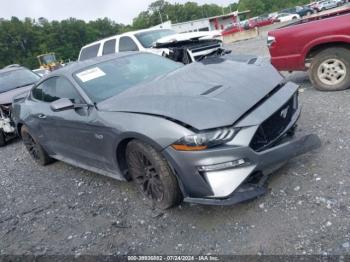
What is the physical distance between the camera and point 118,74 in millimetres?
4246

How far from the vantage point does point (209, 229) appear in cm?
309

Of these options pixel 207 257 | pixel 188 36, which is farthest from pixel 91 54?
pixel 207 257

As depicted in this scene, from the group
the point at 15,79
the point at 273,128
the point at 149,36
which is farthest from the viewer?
the point at 149,36

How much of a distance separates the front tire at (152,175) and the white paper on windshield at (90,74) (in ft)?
3.94

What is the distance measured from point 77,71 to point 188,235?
97.1 inches

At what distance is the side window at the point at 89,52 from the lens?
11.0 meters

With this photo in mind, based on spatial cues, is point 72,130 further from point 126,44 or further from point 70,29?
point 70,29

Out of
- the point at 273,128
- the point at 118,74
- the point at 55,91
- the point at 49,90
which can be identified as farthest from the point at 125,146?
the point at 49,90

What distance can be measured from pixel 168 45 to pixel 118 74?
4889 millimetres

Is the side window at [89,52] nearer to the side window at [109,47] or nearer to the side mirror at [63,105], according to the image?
the side window at [109,47]

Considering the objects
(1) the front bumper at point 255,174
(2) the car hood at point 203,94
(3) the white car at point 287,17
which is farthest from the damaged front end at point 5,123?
(3) the white car at point 287,17

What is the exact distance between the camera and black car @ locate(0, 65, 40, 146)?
23.6 ft

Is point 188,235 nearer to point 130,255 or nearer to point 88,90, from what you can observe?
point 130,255

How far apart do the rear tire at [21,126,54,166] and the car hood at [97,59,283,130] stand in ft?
7.46
